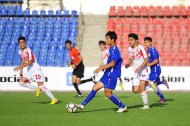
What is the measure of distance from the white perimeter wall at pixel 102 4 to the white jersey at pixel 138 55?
67.9 feet

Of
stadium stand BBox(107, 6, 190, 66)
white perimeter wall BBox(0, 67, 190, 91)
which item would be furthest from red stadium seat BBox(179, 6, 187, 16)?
white perimeter wall BBox(0, 67, 190, 91)

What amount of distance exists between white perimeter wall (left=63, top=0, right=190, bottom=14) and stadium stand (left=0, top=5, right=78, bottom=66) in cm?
110

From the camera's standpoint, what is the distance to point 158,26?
32406mm

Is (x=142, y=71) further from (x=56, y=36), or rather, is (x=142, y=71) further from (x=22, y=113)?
(x=56, y=36)

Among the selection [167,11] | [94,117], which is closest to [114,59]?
[94,117]

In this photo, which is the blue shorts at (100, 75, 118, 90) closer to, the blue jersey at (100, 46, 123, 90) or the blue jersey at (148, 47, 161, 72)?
the blue jersey at (100, 46, 123, 90)

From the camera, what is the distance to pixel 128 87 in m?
24.4

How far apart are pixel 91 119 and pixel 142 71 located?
3.41m

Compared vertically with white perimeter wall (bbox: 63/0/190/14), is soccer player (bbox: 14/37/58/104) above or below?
below

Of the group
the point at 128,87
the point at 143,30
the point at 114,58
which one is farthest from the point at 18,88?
the point at 114,58

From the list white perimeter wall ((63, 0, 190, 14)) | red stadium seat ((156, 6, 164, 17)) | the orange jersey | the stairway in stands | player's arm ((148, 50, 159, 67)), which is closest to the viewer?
player's arm ((148, 50, 159, 67))

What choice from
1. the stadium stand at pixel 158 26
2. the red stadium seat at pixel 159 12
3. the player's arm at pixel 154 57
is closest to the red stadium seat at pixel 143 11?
the stadium stand at pixel 158 26

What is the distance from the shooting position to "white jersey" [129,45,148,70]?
1393 centimetres

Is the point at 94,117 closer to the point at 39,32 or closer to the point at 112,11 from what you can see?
the point at 39,32
